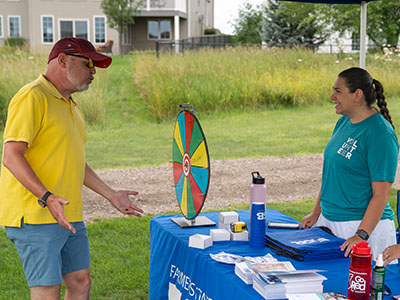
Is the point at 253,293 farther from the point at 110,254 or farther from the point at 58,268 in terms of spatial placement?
the point at 110,254

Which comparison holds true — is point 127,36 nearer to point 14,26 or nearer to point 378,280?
point 14,26

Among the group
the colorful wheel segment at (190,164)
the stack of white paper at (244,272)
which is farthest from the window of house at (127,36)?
the stack of white paper at (244,272)

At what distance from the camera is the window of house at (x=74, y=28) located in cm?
3572

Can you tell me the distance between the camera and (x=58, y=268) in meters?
3.09

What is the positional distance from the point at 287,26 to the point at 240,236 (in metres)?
35.5

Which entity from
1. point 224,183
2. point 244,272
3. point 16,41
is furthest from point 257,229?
point 16,41

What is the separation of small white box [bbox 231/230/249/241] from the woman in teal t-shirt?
554mm

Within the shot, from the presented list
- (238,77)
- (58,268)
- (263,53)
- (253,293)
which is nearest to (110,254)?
(58,268)

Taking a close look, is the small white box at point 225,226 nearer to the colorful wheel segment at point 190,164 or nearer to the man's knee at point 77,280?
the colorful wheel segment at point 190,164

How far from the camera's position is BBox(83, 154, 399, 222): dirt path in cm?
778

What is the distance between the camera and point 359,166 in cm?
334

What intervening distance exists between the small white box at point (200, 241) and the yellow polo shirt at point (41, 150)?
2.29ft

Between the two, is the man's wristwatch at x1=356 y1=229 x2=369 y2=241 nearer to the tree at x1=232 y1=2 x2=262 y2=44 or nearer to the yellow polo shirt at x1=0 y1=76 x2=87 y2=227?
the yellow polo shirt at x1=0 y1=76 x2=87 y2=227

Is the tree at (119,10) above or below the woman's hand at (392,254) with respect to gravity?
above
